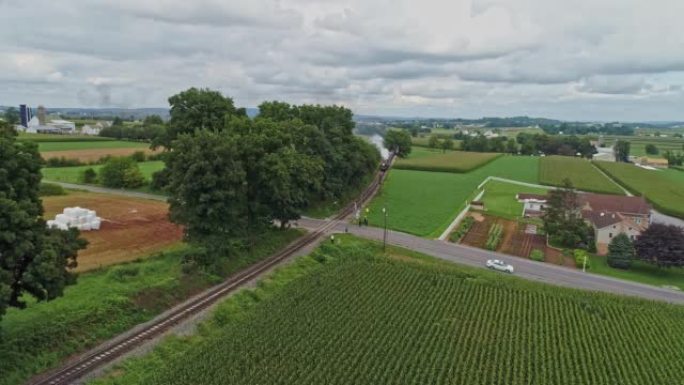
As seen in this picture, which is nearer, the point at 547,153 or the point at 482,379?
the point at 482,379

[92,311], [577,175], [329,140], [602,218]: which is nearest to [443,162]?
[577,175]

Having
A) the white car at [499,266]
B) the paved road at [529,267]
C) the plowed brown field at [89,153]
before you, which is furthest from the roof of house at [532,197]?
the plowed brown field at [89,153]

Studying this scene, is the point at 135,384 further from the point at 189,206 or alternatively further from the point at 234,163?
the point at 234,163

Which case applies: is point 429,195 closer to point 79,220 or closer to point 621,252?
point 621,252

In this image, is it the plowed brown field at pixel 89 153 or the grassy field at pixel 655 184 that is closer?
the grassy field at pixel 655 184

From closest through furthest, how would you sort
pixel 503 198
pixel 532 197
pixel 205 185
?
pixel 205 185 < pixel 532 197 < pixel 503 198

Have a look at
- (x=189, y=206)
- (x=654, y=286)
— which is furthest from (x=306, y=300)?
(x=654, y=286)

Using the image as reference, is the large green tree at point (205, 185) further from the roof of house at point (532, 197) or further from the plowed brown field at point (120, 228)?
the roof of house at point (532, 197)
